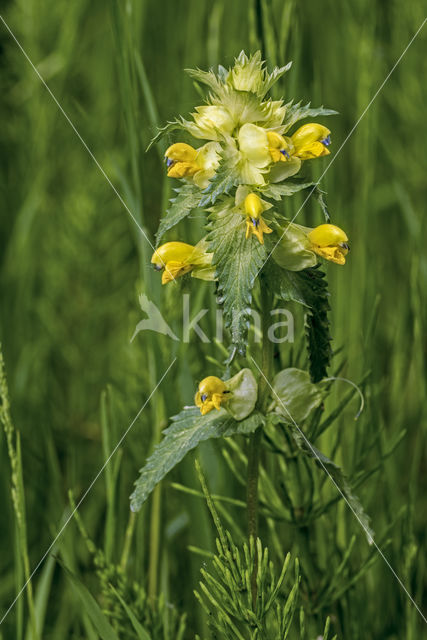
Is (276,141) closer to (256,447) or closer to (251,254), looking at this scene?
(251,254)

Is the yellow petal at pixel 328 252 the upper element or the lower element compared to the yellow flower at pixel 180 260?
lower

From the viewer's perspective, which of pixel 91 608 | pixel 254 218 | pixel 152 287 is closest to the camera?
pixel 254 218

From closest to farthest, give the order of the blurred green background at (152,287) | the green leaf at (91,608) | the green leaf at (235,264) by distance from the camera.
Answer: the green leaf at (235,264) < the green leaf at (91,608) < the blurred green background at (152,287)

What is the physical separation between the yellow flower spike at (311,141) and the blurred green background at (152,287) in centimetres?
23

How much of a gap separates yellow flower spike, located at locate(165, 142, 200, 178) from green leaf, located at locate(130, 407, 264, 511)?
0.18 m

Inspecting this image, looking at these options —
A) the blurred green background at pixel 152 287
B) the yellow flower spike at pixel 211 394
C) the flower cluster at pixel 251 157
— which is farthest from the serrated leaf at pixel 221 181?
the blurred green background at pixel 152 287

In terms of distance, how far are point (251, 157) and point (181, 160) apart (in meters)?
0.06

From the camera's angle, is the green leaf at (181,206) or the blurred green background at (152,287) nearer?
the green leaf at (181,206)

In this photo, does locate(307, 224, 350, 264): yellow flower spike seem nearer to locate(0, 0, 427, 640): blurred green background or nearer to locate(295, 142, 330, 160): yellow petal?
locate(295, 142, 330, 160): yellow petal

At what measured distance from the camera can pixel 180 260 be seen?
57 cm

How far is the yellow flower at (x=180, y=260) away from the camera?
22.2 inches

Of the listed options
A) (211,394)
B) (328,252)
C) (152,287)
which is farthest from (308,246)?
(152,287)

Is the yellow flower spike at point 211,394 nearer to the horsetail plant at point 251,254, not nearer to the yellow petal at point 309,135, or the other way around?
the horsetail plant at point 251,254

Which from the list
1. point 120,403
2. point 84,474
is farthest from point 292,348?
point 84,474
